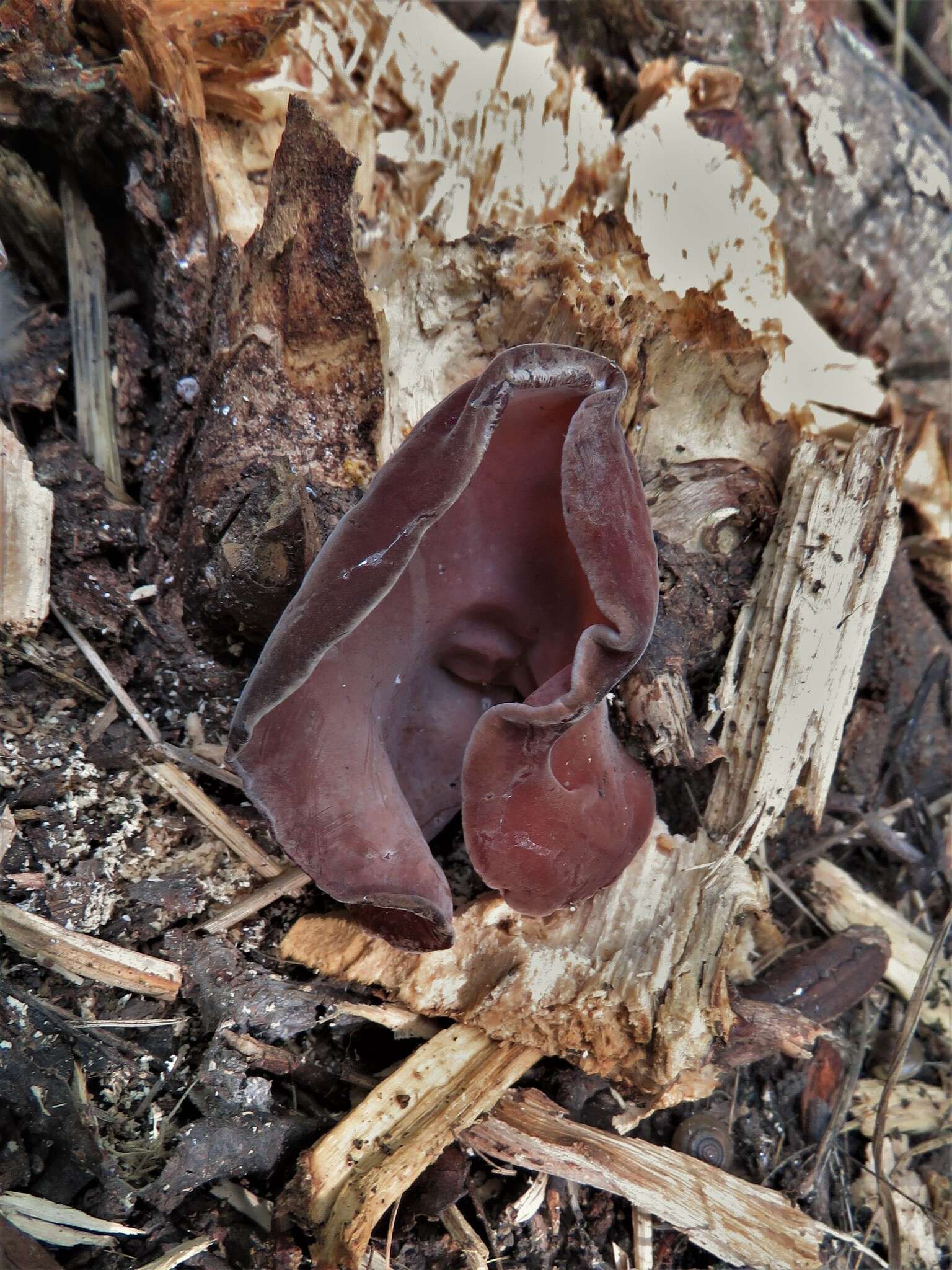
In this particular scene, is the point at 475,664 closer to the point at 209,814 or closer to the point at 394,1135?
the point at 209,814

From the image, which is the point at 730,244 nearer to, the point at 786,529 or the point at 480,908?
the point at 786,529

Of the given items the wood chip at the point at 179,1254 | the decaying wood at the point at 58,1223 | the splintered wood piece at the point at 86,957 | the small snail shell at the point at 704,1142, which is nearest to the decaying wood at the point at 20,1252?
the decaying wood at the point at 58,1223

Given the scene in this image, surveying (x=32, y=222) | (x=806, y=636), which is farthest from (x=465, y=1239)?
(x=32, y=222)

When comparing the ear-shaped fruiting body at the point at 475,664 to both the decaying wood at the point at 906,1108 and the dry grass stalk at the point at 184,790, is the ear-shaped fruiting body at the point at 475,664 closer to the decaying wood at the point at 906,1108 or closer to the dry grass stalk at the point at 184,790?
the dry grass stalk at the point at 184,790

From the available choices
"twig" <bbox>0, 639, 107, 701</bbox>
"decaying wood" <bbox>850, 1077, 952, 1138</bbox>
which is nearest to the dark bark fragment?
"twig" <bbox>0, 639, 107, 701</bbox>

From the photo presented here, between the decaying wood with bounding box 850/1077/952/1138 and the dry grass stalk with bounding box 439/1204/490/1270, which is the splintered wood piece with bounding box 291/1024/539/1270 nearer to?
the dry grass stalk with bounding box 439/1204/490/1270
